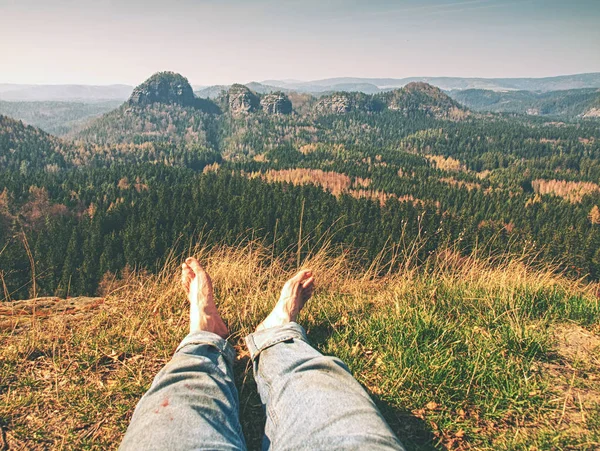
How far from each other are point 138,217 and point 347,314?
7669 cm

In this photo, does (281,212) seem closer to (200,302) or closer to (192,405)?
(200,302)

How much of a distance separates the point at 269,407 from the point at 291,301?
1.76 m

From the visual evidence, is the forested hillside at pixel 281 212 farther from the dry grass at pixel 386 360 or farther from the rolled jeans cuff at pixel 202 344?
the rolled jeans cuff at pixel 202 344

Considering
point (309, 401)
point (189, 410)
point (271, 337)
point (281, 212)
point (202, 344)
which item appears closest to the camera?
point (189, 410)

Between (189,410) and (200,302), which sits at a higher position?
(189,410)

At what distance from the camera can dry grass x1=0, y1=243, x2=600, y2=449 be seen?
2.78 m

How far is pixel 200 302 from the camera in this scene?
4.24m

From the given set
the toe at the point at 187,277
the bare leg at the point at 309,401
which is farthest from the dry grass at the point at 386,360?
the bare leg at the point at 309,401

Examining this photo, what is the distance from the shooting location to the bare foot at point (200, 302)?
387 centimetres

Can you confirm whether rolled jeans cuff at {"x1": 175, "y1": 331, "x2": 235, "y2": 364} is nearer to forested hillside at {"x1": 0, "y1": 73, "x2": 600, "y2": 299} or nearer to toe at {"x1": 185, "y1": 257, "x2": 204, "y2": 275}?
toe at {"x1": 185, "y1": 257, "x2": 204, "y2": 275}

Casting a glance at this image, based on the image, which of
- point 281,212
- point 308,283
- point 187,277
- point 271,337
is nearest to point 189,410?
point 271,337

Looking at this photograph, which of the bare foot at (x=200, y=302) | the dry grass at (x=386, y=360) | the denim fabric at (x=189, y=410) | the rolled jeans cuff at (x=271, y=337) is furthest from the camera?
the bare foot at (x=200, y=302)

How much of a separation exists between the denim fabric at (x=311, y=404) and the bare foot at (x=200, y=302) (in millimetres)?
869

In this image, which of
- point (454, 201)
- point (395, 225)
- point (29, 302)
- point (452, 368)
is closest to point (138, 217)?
point (395, 225)
